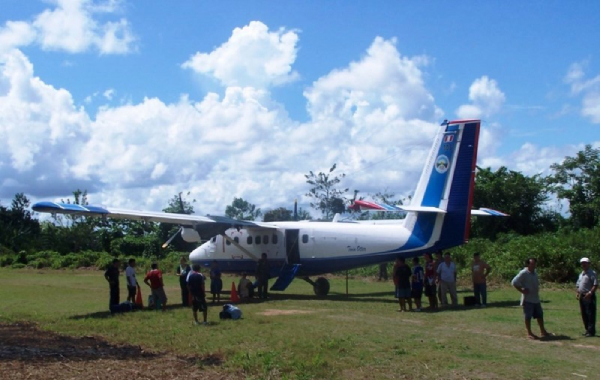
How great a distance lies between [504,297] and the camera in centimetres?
2245

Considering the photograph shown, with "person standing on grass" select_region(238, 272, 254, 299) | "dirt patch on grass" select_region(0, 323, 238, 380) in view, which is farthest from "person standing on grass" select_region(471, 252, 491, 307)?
"dirt patch on grass" select_region(0, 323, 238, 380)

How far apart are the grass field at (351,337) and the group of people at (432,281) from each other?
70 cm

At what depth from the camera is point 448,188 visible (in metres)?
21.2

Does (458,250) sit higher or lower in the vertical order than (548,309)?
higher

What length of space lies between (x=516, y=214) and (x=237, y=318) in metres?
28.0

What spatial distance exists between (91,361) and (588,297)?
30.6 ft

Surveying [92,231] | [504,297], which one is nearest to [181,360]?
[504,297]

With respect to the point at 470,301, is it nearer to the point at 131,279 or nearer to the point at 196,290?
the point at 196,290

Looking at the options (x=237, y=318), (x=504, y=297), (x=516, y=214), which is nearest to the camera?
(x=237, y=318)

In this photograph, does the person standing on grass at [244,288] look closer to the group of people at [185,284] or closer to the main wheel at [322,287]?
the group of people at [185,284]

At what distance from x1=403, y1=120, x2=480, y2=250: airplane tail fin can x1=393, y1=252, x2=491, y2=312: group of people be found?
1520mm

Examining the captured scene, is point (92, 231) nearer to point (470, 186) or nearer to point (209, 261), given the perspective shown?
point (209, 261)

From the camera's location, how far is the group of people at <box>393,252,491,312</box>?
60.9 feet

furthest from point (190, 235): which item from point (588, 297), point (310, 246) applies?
point (588, 297)
